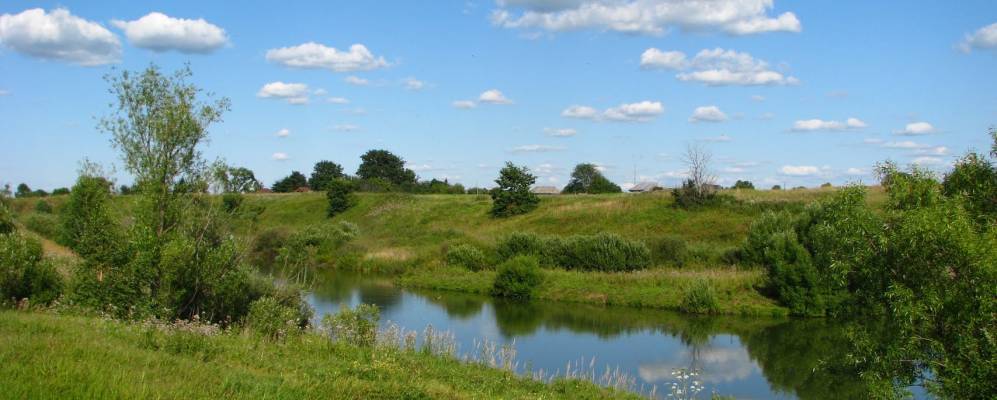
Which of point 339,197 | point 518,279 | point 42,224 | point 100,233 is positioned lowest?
point 518,279

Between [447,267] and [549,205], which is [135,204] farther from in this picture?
[549,205]

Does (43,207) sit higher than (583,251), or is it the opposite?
(43,207)

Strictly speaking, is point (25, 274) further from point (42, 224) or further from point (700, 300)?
point (42, 224)

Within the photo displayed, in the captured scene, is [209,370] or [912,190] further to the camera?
[912,190]

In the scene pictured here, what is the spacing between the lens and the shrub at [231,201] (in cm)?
1820

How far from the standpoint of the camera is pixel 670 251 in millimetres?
37812

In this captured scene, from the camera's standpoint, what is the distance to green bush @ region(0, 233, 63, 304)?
15.4m

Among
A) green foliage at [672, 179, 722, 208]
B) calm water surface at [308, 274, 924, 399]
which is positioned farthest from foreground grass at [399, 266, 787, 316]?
green foliage at [672, 179, 722, 208]

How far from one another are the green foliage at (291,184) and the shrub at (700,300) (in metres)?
79.8

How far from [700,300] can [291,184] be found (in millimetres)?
82167

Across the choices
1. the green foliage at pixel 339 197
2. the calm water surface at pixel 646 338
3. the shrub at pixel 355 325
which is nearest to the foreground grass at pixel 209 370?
the shrub at pixel 355 325

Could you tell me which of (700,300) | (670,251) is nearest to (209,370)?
(700,300)

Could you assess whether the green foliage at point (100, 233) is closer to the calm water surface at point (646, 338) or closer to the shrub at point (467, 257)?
the calm water surface at point (646, 338)

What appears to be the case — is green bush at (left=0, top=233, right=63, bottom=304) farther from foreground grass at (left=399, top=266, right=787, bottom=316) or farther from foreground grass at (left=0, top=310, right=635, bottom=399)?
foreground grass at (left=399, top=266, right=787, bottom=316)
